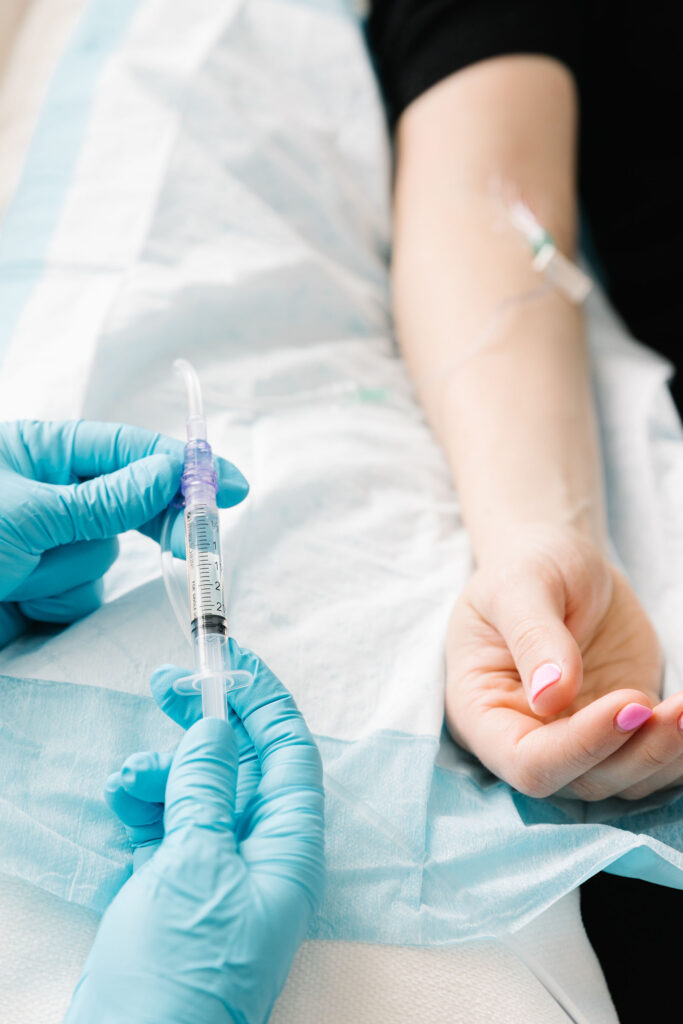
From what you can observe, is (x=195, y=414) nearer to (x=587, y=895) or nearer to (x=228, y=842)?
(x=228, y=842)

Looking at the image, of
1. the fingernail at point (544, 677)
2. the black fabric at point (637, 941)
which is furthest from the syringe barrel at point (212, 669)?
the black fabric at point (637, 941)

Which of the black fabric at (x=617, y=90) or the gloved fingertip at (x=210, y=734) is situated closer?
the gloved fingertip at (x=210, y=734)

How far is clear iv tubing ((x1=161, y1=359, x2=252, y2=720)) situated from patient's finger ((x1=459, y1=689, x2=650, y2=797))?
21 centimetres

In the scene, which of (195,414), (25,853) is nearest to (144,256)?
Result: (195,414)

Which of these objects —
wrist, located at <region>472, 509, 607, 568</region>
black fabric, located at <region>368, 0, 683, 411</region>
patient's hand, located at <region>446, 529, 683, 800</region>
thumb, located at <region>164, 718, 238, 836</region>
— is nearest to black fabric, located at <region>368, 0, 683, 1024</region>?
black fabric, located at <region>368, 0, 683, 411</region>

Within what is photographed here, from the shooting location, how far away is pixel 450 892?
64cm

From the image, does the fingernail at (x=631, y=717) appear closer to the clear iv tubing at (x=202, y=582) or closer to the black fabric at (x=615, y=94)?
the clear iv tubing at (x=202, y=582)

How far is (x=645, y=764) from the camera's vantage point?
25.8 inches

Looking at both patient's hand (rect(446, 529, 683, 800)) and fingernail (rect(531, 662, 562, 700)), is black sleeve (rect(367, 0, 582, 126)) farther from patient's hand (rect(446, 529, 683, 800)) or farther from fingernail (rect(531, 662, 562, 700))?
fingernail (rect(531, 662, 562, 700))

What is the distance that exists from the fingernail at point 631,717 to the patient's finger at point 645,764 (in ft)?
0.07

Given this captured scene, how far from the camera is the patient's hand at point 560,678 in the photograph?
2.10ft

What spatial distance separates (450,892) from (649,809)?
0.21m

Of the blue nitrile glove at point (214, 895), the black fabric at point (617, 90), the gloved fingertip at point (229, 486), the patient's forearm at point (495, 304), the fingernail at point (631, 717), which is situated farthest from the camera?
the black fabric at point (617, 90)

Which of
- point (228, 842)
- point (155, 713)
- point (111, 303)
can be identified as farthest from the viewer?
point (111, 303)
